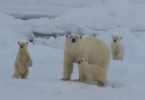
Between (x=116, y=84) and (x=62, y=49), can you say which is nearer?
(x=116, y=84)

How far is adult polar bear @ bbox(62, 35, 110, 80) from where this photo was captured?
14.1ft

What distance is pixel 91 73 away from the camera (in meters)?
Result: 4.27

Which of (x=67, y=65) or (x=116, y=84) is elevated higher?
(x=67, y=65)

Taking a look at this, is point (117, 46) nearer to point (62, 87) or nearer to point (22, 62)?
point (22, 62)

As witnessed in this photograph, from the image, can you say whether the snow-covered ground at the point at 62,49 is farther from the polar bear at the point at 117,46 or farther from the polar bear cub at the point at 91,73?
the polar bear at the point at 117,46

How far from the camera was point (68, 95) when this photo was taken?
12.4ft

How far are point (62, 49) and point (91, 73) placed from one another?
665 centimetres

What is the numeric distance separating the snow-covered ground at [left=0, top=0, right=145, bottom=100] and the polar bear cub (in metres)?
0.12

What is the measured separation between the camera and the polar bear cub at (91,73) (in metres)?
4.22

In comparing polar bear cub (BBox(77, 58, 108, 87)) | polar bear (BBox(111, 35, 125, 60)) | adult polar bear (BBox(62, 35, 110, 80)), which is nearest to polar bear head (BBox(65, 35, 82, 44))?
adult polar bear (BBox(62, 35, 110, 80))

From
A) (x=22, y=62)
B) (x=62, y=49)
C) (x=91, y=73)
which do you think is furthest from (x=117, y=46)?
(x=91, y=73)

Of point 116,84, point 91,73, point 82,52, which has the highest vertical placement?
point 82,52

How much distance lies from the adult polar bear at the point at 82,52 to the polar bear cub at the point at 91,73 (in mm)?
161

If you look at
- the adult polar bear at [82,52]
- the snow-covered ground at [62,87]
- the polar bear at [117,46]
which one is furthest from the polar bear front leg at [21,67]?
the polar bear at [117,46]
